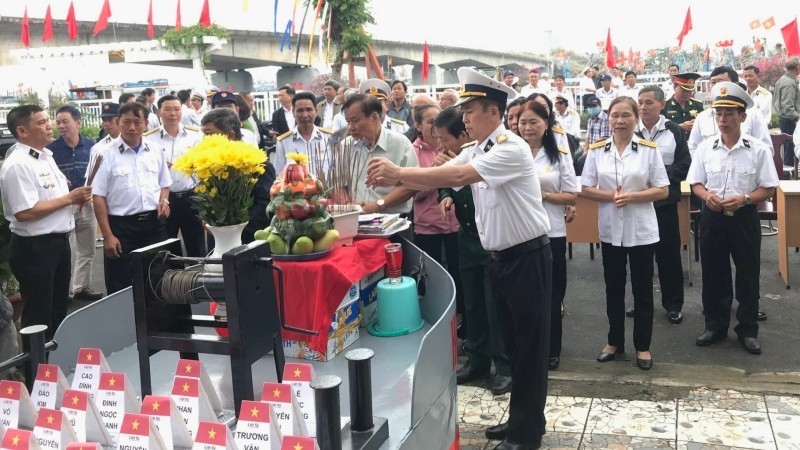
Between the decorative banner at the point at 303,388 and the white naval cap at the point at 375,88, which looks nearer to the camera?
the decorative banner at the point at 303,388

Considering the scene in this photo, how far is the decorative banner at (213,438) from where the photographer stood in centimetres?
172

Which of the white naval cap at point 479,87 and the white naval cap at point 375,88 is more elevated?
the white naval cap at point 375,88

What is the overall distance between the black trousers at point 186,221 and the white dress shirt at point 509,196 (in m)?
3.04

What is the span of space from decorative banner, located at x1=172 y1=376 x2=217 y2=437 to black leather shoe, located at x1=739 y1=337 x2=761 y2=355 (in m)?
3.78

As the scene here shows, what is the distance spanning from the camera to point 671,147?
5.27 meters

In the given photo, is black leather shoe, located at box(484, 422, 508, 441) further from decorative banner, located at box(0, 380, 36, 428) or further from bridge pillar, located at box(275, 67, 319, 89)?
bridge pillar, located at box(275, 67, 319, 89)

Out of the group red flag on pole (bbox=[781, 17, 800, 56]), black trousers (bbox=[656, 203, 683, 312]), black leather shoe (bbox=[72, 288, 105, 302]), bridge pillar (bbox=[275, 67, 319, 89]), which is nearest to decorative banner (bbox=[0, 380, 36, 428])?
black trousers (bbox=[656, 203, 683, 312])

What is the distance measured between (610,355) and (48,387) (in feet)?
11.4

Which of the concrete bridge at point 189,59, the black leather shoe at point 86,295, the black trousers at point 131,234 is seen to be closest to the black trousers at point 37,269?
the black trousers at point 131,234

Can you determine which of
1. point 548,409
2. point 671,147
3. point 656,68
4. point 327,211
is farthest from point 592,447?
point 656,68

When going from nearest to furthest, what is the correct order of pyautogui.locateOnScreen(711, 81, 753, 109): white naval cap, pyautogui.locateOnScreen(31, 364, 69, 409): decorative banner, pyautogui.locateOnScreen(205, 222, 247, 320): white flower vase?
pyautogui.locateOnScreen(31, 364, 69, 409): decorative banner
pyautogui.locateOnScreen(205, 222, 247, 320): white flower vase
pyautogui.locateOnScreen(711, 81, 753, 109): white naval cap

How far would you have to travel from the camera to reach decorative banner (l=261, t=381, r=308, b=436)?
1.88 metres

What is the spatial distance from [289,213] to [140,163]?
260 centimetres

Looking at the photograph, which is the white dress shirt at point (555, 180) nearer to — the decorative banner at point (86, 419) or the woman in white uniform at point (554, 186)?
the woman in white uniform at point (554, 186)
